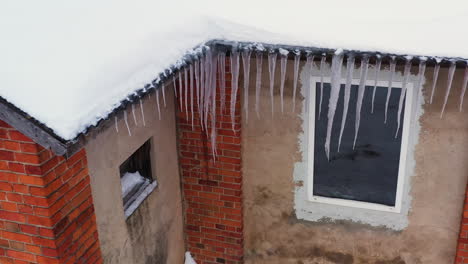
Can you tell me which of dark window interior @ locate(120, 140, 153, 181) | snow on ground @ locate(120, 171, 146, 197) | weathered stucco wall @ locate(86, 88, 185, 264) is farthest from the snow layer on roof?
snow on ground @ locate(120, 171, 146, 197)

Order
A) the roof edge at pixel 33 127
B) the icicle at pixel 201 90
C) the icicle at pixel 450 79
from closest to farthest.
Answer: the roof edge at pixel 33 127 < the icicle at pixel 450 79 < the icicle at pixel 201 90

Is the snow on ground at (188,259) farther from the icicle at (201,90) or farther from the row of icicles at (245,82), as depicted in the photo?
the icicle at (201,90)

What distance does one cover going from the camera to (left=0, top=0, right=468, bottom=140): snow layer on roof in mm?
2598

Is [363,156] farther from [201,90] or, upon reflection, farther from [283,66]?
[201,90]

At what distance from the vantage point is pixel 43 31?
3068 mm

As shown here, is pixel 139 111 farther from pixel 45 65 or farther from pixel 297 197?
pixel 297 197

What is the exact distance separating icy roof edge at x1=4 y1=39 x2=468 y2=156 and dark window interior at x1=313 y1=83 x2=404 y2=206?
1029 mm

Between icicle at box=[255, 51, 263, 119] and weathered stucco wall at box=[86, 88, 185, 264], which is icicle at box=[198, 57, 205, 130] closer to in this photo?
weathered stucco wall at box=[86, 88, 185, 264]

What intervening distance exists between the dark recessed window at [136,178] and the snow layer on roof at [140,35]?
1.35 meters

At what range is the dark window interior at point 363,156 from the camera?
4.64 m

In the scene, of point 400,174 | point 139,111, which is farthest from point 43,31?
point 400,174

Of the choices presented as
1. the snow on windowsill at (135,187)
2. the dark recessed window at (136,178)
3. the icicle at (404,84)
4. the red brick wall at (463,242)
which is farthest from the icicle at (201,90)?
the red brick wall at (463,242)

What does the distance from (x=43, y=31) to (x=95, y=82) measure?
0.63m

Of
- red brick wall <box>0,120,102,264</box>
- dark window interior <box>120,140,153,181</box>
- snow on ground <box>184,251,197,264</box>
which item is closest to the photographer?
red brick wall <box>0,120,102,264</box>
